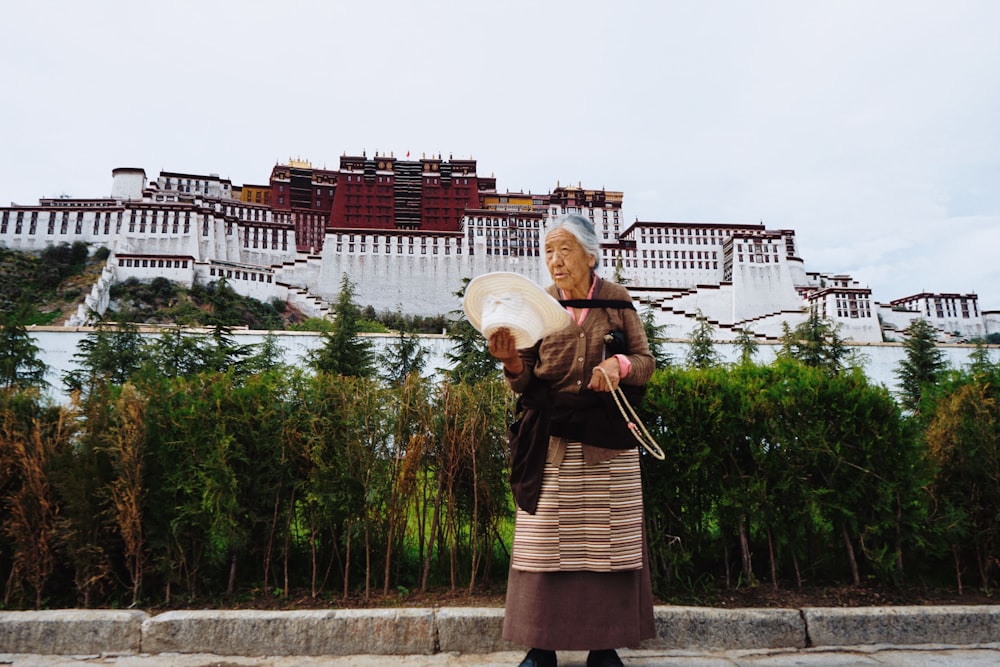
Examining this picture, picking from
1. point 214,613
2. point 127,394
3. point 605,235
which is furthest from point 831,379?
point 605,235

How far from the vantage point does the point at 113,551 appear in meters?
3.75

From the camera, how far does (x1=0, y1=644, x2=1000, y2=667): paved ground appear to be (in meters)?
3.01

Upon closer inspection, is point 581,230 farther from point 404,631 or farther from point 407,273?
point 407,273

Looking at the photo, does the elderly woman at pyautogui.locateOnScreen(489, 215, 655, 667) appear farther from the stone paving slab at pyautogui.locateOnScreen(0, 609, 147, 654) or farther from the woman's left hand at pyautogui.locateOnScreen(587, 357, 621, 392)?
the stone paving slab at pyautogui.locateOnScreen(0, 609, 147, 654)

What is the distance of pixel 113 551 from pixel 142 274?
58.2 m

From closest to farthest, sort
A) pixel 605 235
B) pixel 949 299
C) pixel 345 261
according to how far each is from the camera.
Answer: pixel 345 261
pixel 949 299
pixel 605 235

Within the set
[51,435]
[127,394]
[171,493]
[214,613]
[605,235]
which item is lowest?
[214,613]

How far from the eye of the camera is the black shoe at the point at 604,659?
268 cm

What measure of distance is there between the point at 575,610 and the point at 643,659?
74 cm

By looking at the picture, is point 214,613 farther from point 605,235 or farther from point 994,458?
point 605,235

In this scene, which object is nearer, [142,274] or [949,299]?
[142,274]

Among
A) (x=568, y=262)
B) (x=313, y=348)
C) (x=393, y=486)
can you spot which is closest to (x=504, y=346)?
(x=568, y=262)

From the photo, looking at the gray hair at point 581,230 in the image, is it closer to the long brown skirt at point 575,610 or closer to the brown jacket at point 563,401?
the brown jacket at point 563,401

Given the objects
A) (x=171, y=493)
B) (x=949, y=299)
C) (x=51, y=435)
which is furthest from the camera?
(x=949, y=299)
